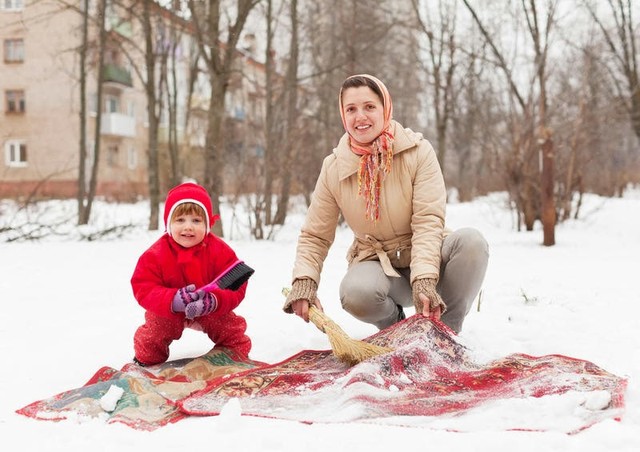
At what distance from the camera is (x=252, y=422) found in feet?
6.35

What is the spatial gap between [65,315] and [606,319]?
3168 millimetres

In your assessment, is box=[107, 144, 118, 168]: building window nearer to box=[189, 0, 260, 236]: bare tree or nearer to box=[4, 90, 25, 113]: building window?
box=[4, 90, 25, 113]: building window

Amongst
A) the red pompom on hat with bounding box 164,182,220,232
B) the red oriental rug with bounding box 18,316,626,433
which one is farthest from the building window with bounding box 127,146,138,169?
the red oriental rug with bounding box 18,316,626,433

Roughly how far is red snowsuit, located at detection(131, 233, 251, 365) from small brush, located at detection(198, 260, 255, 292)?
0.03 m

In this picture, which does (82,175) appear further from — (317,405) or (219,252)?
(317,405)

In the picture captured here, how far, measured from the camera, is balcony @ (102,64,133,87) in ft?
76.3

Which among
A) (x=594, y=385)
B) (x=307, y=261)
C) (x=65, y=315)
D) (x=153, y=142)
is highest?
(x=153, y=142)

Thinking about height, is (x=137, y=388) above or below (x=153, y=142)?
below

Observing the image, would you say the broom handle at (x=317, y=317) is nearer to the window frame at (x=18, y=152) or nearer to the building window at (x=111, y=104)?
the window frame at (x=18, y=152)

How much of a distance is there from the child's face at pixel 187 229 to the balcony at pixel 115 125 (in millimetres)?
21947

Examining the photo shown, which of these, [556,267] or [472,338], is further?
[556,267]

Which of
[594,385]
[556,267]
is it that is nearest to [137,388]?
[594,385]

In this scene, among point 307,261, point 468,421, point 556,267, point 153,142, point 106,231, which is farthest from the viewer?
point 153,142

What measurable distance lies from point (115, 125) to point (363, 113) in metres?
22.6
